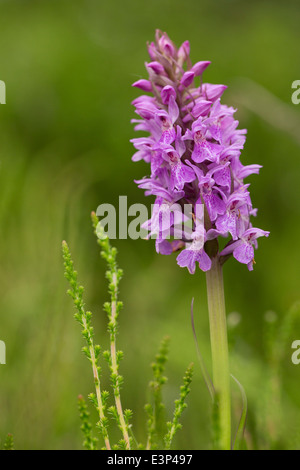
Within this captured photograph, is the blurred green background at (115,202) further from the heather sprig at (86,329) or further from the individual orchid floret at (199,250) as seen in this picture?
the heather sprig at (86,329)

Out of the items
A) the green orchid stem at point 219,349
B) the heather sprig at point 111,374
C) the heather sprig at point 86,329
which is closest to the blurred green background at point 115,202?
the green orchid stem at point 219,349

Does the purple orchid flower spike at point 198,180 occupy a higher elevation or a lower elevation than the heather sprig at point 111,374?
higher

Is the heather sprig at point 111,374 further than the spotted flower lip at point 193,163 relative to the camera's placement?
No

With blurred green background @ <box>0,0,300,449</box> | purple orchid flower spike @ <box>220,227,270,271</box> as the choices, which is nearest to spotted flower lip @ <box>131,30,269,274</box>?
purple orchid flower spike @ <box>220,227,270,271</box>

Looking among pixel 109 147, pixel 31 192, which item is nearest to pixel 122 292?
pixel 31 192

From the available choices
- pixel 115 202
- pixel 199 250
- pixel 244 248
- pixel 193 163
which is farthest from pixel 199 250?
pixel 115 202

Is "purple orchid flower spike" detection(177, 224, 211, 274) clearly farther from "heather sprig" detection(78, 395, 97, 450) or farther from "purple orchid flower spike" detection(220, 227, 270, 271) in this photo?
"heather sprig" detection(78, 395, 97, 450)
